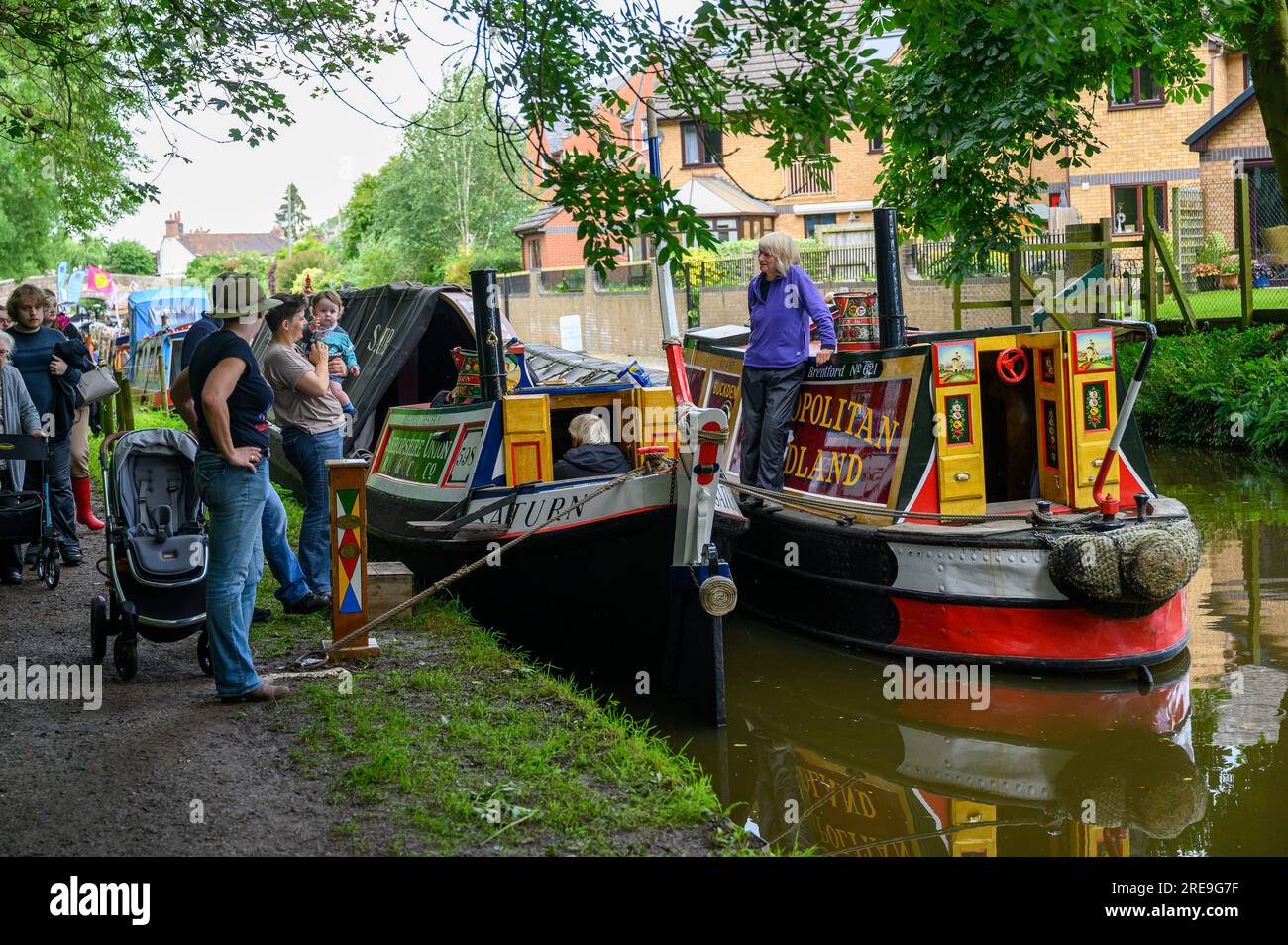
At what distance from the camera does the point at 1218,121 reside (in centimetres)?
3023

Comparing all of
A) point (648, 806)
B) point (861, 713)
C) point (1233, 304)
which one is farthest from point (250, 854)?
point (1233, 304)

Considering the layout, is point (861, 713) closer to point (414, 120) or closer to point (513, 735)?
point (513, 735)

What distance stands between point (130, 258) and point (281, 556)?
98692 mm

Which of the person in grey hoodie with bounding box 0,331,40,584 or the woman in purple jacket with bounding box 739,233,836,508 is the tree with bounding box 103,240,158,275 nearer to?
the person in grey hoodie with bounding box 0,331,40,584

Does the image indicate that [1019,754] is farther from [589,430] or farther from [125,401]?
[125,401]

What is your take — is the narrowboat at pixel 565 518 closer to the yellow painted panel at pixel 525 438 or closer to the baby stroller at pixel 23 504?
the yellow painted panel at pixel 525 438

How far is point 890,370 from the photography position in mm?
8969

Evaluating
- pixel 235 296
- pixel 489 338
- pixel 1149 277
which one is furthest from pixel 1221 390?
pixel 235 296

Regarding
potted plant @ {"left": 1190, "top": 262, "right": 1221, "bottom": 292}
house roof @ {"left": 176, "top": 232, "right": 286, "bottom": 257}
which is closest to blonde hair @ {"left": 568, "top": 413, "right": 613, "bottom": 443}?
potted plant @ {"left": 1190, "top": 262, "right": 1221, "bottom": 292}

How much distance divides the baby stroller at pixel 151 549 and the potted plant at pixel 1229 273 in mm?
21241

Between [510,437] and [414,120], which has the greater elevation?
[414,120]

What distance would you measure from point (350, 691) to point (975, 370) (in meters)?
4.61

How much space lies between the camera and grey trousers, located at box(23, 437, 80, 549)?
9.70 meters

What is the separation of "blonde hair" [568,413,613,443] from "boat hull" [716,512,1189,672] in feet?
4.35
